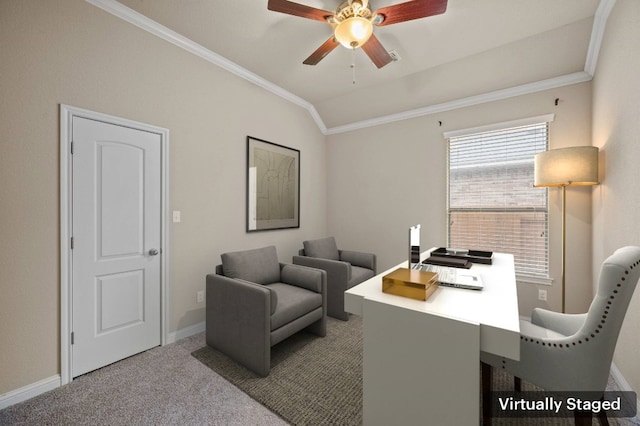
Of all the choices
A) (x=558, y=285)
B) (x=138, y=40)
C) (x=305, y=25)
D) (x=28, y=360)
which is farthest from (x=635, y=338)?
Answer: (x=138, y=40)

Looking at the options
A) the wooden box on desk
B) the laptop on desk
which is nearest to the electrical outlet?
the laptop on desk

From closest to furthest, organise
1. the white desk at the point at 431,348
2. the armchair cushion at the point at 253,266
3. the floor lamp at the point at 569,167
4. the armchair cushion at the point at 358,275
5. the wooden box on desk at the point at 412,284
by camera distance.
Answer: the white desk at the point at 431,348 < the wooden box on desk at the point at 412,284 < the floor lamp at the point at 569,167 < the armchair cushion at the point at 253,266 < the armchair cushion at the point at 358,275

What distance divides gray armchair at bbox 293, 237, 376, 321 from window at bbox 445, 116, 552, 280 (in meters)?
1.20

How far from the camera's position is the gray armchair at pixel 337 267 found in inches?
120

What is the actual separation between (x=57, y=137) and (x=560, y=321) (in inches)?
142

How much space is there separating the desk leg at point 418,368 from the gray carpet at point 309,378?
529 mm

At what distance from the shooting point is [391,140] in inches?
156

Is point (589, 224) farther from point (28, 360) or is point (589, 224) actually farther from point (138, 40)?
point (28, 360)

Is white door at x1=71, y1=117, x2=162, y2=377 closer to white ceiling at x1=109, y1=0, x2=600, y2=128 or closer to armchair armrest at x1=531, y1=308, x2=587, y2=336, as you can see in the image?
white ceiling at x1=109, y1=0, x2=600, y2=128

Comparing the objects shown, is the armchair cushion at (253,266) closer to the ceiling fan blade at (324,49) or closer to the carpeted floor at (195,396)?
the carpeted floor at (195,396)

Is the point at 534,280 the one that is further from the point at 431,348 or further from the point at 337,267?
the point at 431,348

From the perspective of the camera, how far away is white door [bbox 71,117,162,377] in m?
2.01

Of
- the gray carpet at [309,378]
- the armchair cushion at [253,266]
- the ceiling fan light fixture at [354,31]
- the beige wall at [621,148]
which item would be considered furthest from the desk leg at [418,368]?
the ceiling fan light fixture at [354,31]

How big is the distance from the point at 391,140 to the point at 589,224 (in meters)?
2.46
